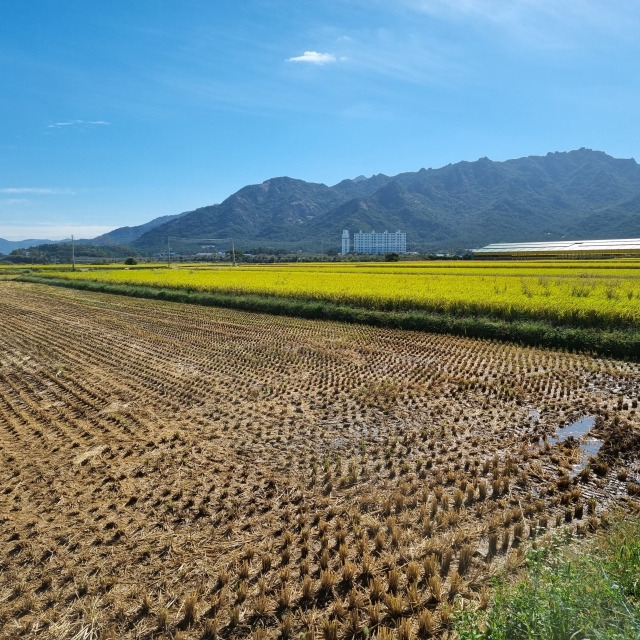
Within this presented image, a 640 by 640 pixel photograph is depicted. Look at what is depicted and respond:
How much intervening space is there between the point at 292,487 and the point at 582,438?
17.3 feet

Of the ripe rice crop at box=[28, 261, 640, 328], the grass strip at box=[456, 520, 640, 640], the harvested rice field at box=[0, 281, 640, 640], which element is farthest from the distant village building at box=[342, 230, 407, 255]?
the grass strip at box=[456, 520, 640, 640]

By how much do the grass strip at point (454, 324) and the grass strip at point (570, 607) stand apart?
1229 cm

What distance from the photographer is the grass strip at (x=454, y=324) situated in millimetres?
14531

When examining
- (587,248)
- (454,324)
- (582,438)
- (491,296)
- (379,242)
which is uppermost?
(379,242)

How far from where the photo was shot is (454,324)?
59.6 feet

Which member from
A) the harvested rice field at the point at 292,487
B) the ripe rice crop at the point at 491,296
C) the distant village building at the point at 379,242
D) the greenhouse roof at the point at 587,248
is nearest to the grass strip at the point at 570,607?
the harvested rice field at the point at 292,487

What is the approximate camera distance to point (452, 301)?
19562 millimetres

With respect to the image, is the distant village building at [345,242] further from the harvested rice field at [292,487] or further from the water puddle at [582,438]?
the water puddle at [582,438]

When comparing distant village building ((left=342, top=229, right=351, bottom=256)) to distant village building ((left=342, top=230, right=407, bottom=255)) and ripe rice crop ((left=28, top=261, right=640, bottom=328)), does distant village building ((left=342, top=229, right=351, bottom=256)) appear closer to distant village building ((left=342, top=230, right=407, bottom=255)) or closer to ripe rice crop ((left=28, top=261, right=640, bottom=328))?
distant village building ((left=342, top=230, right=407, bottom=255))

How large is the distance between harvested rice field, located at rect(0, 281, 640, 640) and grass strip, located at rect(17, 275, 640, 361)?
1.50 meters

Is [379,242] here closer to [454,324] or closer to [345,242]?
[345,242]

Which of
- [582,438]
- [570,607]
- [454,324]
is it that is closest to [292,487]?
[570,607]

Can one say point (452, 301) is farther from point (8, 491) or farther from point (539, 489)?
point (8, 491)

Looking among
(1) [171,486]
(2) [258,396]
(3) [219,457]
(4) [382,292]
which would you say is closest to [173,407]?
(2) [258,396]
